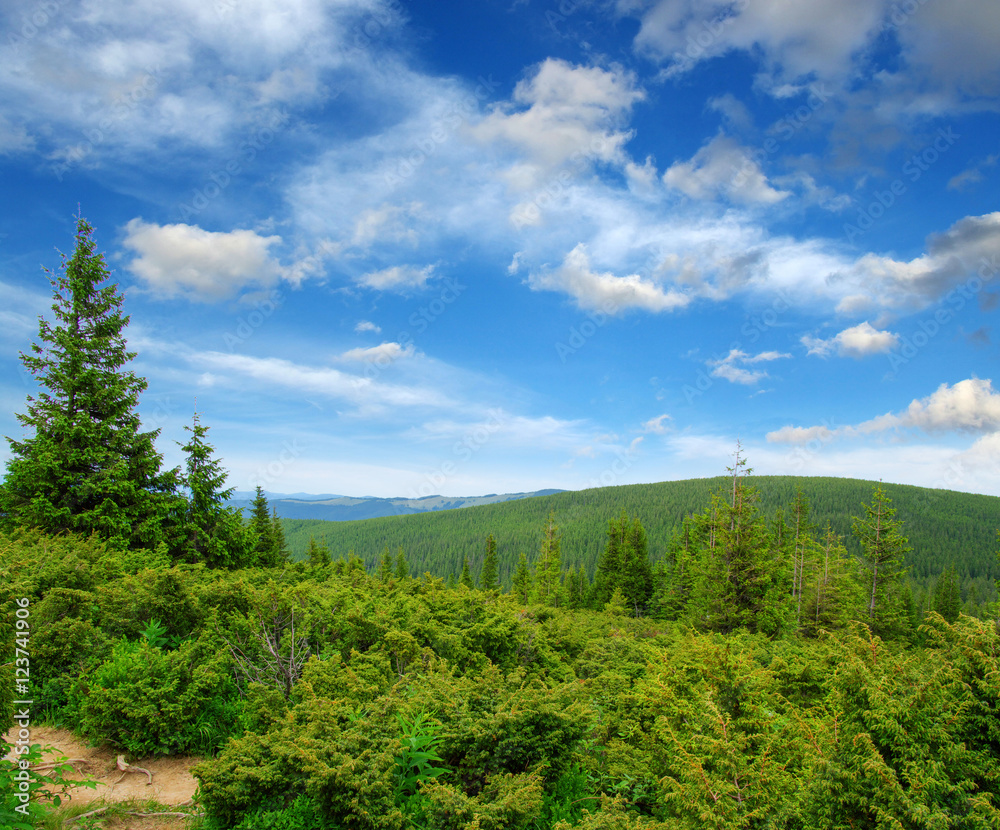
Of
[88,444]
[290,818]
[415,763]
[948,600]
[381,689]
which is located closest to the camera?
[290,818]

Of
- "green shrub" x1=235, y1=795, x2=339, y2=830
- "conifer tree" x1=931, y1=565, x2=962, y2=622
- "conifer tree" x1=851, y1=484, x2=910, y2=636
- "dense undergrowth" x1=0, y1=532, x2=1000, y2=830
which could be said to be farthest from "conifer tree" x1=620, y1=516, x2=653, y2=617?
"green shrub" x1=235, y1=795, x2=339, y2=830

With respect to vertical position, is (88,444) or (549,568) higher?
(88,444)

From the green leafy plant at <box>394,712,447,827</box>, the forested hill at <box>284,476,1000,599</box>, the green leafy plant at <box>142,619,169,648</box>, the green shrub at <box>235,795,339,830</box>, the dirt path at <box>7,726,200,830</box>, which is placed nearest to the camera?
the green shrub at <box>235,795,339,830</box>

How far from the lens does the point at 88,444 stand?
14.9m

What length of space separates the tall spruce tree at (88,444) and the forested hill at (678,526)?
105587mm

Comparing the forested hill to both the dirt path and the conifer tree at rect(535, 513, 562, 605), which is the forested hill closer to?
the conifer tree at rect(535, 513, 562, 605)

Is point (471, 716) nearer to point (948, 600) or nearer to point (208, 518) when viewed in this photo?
point (208, 518)

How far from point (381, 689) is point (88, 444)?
1361cm

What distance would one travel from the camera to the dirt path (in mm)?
5312

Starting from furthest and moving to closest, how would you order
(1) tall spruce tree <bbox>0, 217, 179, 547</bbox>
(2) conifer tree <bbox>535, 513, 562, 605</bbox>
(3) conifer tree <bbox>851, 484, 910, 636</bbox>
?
(2) conifer tree <bbox>535, 513, 562, 605</bbox>
(3) conifer tree <bbox>851, 484, 910, 636</bbox>
(1) tall spruce tree <bbox>0, 217, 179, 547</bbox>

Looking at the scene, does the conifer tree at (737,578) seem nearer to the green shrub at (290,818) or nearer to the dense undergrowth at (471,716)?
the dense undergrowth at (471,716)

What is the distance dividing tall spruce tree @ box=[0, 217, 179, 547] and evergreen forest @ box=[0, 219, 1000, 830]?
0.22 ft

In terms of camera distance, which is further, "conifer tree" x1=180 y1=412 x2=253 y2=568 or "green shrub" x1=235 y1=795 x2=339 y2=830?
"conifer tree" x1=180 y1=412 x2=253 y2=568

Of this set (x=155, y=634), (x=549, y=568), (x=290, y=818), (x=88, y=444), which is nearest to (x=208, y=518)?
(x=88, y=444)
